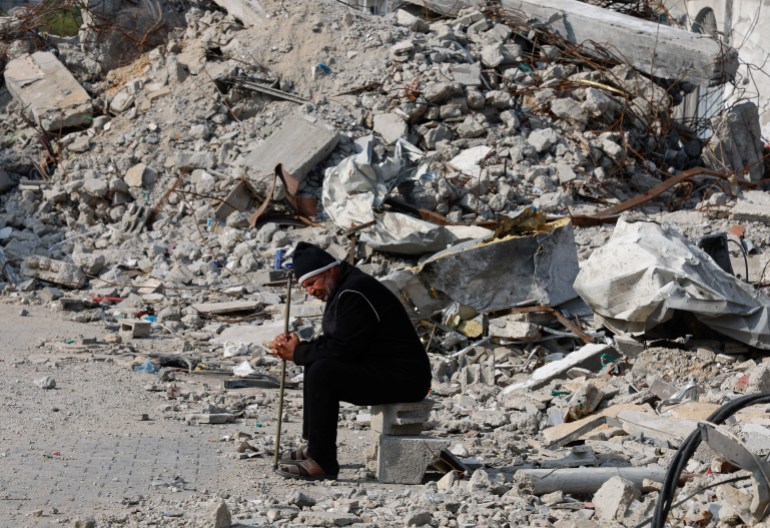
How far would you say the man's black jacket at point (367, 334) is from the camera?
5.56m

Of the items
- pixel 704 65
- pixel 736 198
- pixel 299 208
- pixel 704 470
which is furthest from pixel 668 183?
pixel 704 470

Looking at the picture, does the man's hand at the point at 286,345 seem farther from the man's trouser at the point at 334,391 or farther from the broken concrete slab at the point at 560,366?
the broken concrete slab at the point at 560,366

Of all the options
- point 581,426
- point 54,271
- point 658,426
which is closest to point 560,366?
point 581,426

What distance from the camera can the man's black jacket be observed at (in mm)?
5559

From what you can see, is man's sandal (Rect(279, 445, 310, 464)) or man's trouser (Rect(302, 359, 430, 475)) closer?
man's trouser (Rect(302, 359, 430, 475))

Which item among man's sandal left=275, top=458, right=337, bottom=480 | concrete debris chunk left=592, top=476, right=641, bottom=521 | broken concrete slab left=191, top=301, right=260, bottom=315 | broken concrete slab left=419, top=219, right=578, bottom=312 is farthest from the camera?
broken concrete slab left=191, top=301, right=260, bottom=315

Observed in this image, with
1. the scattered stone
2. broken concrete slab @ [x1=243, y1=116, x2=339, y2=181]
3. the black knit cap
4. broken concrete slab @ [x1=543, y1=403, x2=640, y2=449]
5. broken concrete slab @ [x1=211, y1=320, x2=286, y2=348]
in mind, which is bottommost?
broken concrete slab @ [x1=211, y1=320, x2=286, y2=348]

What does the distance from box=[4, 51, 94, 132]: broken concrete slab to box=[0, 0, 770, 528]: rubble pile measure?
44 mm

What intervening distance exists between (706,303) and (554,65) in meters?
6.81

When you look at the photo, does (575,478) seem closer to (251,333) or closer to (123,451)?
(123,451)

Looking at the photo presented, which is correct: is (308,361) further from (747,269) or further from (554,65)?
(554,65)

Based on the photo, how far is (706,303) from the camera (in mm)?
7938

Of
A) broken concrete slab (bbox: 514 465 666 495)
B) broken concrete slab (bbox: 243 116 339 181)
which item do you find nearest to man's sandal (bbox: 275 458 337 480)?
broken concrete slab (bbox: 514 465 666 495)

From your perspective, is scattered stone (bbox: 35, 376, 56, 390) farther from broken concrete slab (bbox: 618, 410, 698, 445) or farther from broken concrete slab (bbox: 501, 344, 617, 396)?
broken concrete slab (bbox: 618, 410, 698, 445)
